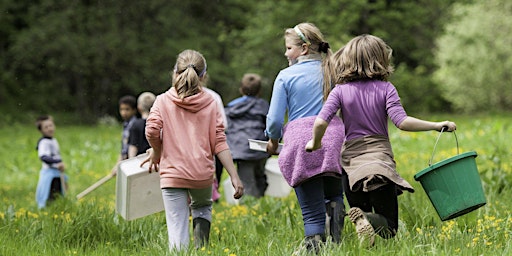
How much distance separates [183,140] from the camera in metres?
5.00

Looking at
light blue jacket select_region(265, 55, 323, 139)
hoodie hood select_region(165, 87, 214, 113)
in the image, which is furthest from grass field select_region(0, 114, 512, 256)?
hoodie hood select_region(165, 87, 214, 113)

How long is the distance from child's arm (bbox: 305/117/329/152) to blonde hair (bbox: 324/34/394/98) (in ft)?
1.20

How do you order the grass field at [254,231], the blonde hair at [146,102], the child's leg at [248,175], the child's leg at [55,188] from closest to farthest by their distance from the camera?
the grass field at [254,231] → the blonde hair at [146,102] → the child's leg at [248,175] → the child's leg at [55,188]

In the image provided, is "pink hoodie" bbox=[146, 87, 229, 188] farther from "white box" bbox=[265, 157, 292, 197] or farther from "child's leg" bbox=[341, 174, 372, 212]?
"white box" bbox=[265, 157, 292, 197]

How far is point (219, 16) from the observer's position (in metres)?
34.3

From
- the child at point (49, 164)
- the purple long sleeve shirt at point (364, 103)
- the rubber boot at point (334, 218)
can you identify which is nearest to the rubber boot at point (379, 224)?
the rubber boot at point (334, 218)

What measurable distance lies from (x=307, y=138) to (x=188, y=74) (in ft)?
2.67

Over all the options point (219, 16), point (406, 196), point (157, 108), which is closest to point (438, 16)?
point (219, 16)

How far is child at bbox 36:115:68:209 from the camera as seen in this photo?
351 inches

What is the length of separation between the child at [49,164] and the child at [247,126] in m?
1.89

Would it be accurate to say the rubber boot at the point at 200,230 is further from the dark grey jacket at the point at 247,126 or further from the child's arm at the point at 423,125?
the dark grey jacket at the point at 247,126

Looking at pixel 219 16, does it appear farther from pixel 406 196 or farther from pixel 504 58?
pixel 406 196

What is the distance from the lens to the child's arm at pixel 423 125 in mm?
4348

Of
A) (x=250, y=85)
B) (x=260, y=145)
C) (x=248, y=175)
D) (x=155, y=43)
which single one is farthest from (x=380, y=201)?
(x=155, y=43)
